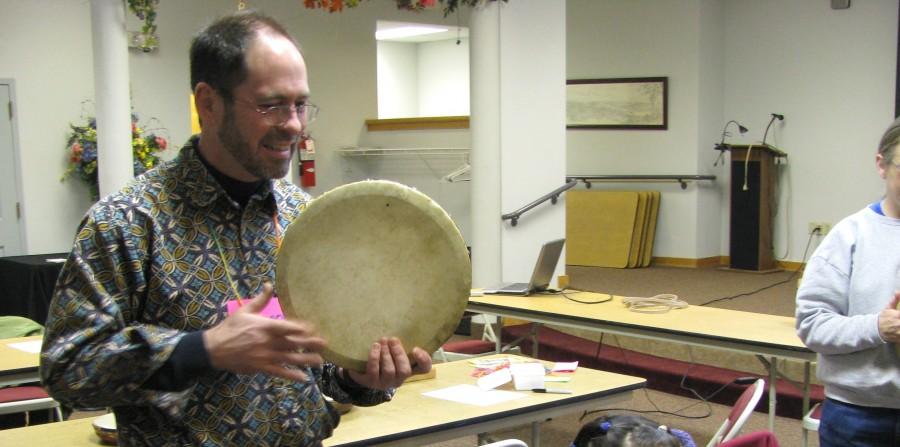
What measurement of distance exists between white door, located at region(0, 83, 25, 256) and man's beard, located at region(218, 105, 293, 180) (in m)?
7.01

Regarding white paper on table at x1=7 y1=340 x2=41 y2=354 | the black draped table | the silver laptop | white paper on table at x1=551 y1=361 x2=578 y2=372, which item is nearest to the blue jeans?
white paper on table at x1=551 y1=361 x2=578 y2=372

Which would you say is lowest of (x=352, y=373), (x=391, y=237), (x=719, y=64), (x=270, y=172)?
(x=352, y=373)

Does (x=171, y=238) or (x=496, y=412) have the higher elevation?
(x=171, y=238)

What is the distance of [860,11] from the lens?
8477mm

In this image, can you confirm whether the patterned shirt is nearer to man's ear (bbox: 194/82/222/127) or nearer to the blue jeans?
man's ear (bbox: 194/82/222/127)

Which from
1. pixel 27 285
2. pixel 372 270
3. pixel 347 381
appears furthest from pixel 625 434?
pixel 27 285

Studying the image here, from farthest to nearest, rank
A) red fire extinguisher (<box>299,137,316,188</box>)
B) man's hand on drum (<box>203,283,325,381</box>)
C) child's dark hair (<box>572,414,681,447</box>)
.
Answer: red fire extinguisher (<box>299,137,316,188</box>) < child's dark hair (<box>572,414,681,447</box>) < man's hand on drum (<box>203,283,325,381</box>)

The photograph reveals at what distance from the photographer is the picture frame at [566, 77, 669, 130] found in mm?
9539

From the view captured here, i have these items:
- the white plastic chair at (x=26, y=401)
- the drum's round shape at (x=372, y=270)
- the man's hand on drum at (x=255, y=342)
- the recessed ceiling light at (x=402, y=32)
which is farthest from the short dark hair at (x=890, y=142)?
the recessed ceiling light at (x=402, y=32)

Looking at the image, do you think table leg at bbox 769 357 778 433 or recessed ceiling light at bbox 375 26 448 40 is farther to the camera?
recessed ceiling light at bbox 375 26 448 40

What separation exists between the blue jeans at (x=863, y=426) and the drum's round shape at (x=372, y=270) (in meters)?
1.31

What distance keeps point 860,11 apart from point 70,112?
23.0ft

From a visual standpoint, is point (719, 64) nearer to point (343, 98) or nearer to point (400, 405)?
point (343, 98)

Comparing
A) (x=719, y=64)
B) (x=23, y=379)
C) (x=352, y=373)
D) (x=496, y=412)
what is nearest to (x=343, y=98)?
(x=719, y=64)
